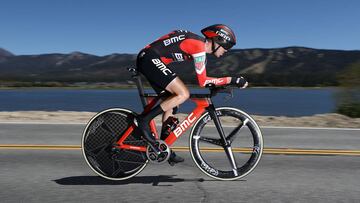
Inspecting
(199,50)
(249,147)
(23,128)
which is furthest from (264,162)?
(23,128)

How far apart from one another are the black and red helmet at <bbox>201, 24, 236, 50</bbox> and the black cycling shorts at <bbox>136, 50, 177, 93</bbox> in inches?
22.0

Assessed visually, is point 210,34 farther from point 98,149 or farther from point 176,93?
point 98,149

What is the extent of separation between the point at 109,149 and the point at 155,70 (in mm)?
1027

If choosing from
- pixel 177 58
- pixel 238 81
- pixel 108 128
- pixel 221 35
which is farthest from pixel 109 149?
pixel 221 35

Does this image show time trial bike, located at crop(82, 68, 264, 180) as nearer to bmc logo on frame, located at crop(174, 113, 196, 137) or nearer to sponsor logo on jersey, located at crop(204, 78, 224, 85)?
bmc logo on frame, located at crop(174, 113, 196, 137)

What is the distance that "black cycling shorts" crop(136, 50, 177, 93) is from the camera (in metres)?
4.93

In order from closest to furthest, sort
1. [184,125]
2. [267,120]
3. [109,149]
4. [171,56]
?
[171,56], [184,125], [109,149], [267,120]

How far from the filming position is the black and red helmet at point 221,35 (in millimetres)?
4910

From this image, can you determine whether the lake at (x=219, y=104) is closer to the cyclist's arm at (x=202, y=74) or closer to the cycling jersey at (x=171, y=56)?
the cyclist's arm at (x=202, y=74)

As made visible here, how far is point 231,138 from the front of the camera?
5.25 metres

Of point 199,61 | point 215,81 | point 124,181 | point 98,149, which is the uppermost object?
point 199,61

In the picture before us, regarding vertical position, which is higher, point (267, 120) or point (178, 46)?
point (178, 46)

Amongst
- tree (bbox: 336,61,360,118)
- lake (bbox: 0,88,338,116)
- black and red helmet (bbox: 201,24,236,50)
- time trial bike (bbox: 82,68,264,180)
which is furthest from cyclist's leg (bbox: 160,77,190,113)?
tree (bbox: 336,61,360,118)

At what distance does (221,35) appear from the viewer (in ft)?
16.1
